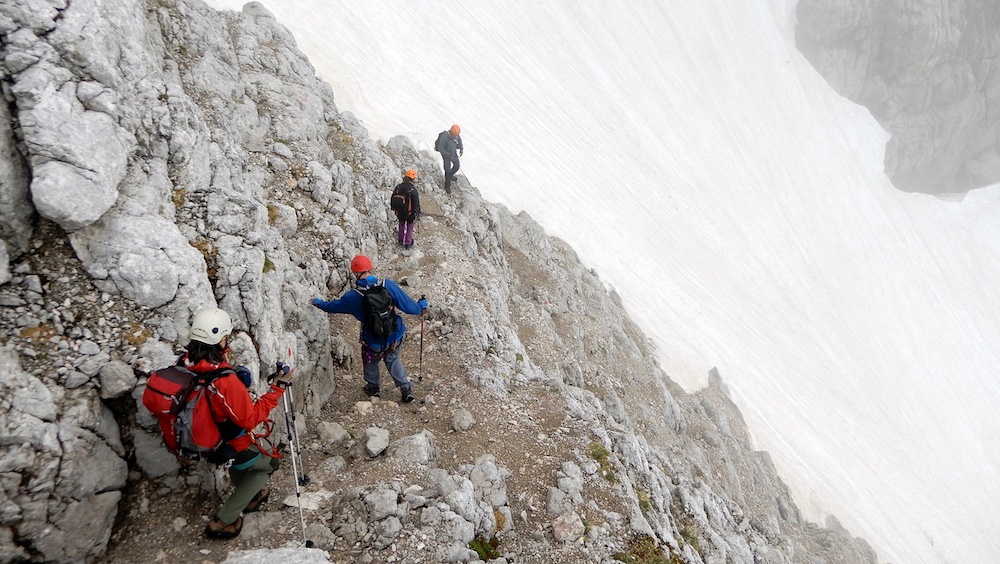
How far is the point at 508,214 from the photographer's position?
23.2 m

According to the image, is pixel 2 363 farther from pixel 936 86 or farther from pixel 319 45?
pixel 936 86

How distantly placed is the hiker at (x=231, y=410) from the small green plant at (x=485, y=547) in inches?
118

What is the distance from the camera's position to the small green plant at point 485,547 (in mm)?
7469

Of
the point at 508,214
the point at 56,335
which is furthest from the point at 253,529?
the point at 508,214

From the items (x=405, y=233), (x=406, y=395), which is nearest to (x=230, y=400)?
(x=406, y=395)

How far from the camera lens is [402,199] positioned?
14031mm

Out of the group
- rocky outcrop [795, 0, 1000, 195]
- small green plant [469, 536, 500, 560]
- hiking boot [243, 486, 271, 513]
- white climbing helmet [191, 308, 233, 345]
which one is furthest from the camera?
rocky outcrop [795, 0, 1000, 195]

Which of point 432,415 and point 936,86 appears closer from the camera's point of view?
point 432,415

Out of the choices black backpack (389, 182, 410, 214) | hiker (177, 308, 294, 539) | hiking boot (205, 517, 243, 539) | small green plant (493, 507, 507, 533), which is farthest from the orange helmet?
black backpack (389, 182, 410, 214)

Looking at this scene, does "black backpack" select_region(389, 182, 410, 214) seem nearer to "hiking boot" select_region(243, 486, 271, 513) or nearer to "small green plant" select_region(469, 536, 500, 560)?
"hiking boot" select_region(243, 486, 271, 513)

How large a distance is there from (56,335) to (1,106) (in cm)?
269

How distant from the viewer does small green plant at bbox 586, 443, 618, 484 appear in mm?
9297

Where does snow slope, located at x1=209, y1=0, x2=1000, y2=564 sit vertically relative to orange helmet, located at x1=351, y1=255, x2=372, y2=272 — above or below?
above

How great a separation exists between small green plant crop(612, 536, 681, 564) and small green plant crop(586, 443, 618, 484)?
1131 mm
